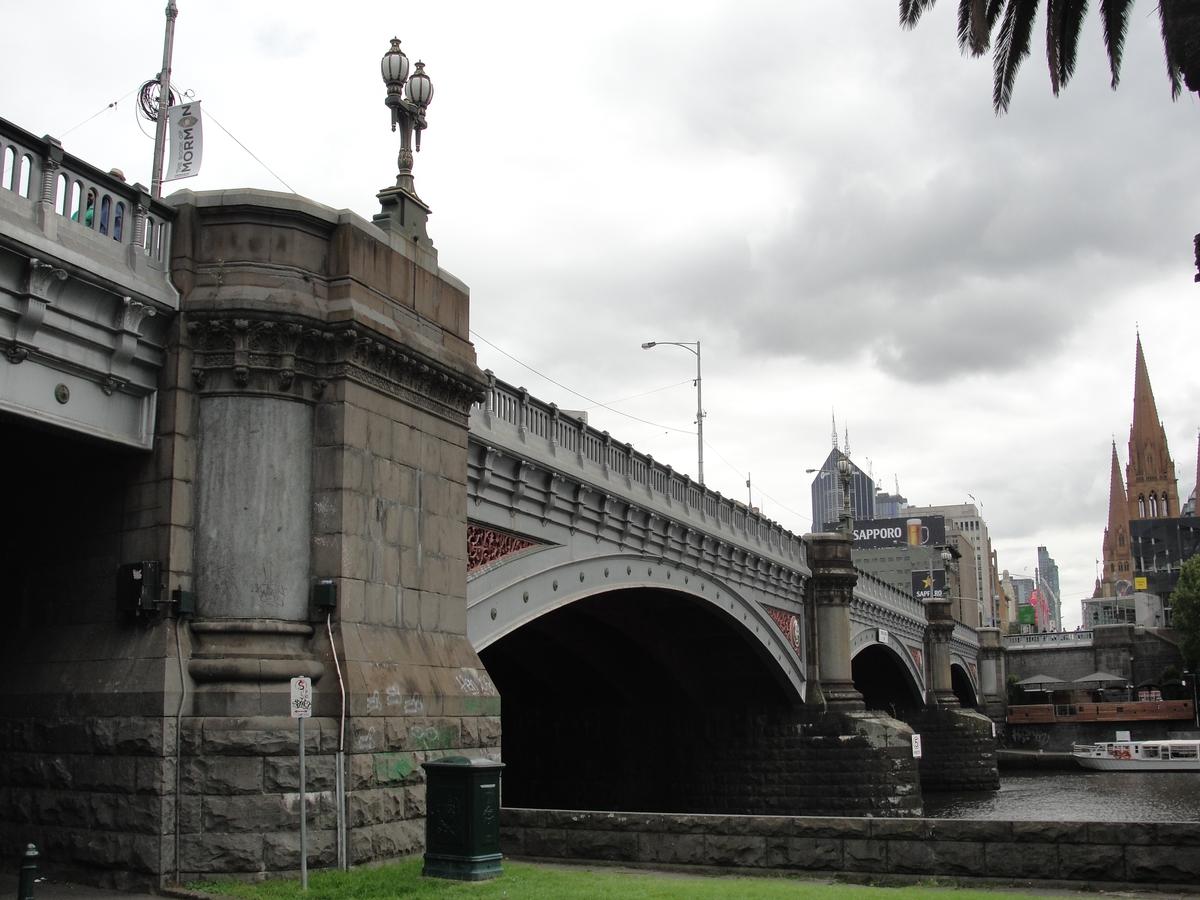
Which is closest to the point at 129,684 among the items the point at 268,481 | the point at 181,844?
the point at 181,844

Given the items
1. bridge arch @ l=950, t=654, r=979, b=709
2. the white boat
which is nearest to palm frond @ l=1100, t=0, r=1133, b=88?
the white boat

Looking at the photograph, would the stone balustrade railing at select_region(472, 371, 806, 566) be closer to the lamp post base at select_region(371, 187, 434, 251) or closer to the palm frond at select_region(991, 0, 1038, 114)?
the lamp post base at select_region(371, 187, 434, 251)

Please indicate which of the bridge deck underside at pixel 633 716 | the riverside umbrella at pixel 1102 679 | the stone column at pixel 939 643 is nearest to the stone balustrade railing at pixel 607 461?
the bridge deck underside at pixel 633 716

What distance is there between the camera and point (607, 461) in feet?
86.1

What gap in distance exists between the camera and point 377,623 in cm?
1441

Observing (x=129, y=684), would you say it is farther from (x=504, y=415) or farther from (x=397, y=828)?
(x=504, y=415)

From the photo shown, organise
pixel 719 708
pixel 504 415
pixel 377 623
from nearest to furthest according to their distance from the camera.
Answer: pixel 377 623 → pixel 504 415 → pixel 719 708

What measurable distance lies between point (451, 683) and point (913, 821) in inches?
221

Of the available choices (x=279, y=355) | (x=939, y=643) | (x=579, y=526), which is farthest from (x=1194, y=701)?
(x=279, y=355)

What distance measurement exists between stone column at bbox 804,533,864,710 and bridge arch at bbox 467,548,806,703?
0.91 meters

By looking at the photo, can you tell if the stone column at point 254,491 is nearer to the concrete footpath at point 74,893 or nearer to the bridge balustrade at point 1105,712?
the concrete footpath at point 74,893

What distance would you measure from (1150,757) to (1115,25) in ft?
216

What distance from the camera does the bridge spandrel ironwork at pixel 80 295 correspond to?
12172 mm

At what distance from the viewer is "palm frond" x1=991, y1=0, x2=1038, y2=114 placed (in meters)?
16.6
